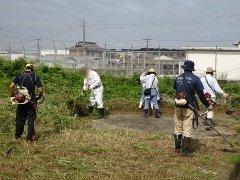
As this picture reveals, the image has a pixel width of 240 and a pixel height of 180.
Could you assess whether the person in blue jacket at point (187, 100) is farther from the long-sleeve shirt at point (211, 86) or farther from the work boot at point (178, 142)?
the long-sleeve shirt at point (211, 86)

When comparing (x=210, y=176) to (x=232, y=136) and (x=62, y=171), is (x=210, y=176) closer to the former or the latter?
(x=62, y=171)

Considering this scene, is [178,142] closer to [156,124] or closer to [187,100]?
[187,100]

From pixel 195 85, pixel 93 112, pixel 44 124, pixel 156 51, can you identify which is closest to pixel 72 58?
pixel 156 51

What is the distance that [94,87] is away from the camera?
1417cm

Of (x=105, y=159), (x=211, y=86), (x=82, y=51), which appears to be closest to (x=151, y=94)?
(x=211, y=86)

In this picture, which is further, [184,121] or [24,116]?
[24,116]

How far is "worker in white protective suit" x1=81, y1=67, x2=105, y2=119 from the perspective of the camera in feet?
46.5

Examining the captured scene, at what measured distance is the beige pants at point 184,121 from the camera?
9.19 metres

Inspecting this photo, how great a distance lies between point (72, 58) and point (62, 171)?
94.6 ft

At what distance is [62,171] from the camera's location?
24.0 ft

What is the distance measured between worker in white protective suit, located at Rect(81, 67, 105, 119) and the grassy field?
0.88m

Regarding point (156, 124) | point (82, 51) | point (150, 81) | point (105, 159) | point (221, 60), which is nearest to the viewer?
point (105, 159)

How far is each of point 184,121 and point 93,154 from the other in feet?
6.42

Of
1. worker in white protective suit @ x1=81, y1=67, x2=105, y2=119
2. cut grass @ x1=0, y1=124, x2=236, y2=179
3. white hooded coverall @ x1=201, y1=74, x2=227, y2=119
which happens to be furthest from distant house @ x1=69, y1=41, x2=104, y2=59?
cut grass @ x1=0, y1=124, x2=236, y2=179
